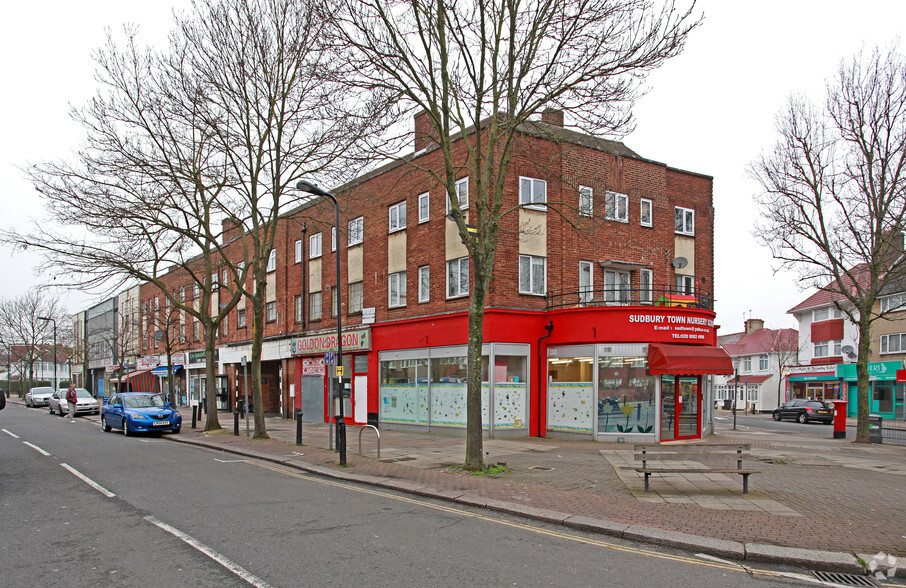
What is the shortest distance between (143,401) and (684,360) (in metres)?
19.3

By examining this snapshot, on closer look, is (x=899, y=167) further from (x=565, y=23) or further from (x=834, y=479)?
(x=565, y=23)

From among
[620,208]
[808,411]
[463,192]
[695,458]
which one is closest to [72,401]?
[463,192]

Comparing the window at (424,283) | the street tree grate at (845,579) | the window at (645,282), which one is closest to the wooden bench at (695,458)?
the street tree grate at (845,579)

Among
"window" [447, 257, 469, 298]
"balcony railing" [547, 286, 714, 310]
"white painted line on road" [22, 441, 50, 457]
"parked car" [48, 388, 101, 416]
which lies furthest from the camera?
"parked car" [48, 388, 101, 416]

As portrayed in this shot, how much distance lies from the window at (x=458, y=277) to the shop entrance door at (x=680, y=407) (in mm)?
6989

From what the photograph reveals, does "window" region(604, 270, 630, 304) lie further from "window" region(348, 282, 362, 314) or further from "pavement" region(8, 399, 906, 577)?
"window" region(348, 282, 362, 314)

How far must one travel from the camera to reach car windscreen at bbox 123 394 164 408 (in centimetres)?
2280

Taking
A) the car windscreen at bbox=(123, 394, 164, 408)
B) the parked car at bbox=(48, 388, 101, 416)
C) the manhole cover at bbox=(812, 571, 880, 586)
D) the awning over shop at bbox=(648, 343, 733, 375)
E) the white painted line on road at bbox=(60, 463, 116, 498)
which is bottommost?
the parked car at bbox=(48, 388, 101, 416)

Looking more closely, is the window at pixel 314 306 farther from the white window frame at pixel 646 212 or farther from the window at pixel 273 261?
the white window frame at pixel 646 212

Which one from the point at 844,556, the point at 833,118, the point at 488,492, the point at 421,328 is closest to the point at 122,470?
the point at 488,492

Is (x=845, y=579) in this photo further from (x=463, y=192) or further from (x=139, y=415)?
(x=139, y=415)

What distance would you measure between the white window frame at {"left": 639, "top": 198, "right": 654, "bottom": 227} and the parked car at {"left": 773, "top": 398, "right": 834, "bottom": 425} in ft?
77.3

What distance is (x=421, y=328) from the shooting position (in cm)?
2241

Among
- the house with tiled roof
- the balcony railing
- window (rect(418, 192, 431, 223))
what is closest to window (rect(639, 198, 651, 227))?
the balcony railing
